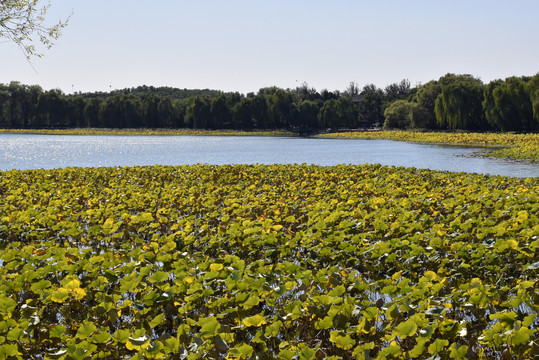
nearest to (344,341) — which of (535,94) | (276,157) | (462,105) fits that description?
(276,157)

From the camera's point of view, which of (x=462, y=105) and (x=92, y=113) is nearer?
(x=462, y=105)

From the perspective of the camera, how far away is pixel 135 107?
12462 cm

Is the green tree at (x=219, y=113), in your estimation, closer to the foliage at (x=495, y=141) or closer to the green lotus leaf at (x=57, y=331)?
the foliage at (x=495, y=141)

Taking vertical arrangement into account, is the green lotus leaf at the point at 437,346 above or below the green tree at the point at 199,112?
below

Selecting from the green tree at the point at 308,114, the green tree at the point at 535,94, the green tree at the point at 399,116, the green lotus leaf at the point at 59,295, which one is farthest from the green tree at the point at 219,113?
the green lotus leaf at the point at 59,295

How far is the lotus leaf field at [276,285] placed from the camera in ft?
14.0

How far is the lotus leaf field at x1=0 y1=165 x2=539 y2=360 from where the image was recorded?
426 centimetres

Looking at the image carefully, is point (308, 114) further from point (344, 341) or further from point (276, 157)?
point (344, 341)

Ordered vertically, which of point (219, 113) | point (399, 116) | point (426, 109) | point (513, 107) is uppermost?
point (219, 113)

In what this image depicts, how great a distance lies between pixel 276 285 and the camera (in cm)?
624

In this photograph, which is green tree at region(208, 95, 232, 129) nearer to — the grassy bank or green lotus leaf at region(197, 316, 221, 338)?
the grassy bank

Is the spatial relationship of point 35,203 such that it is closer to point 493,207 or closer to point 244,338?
point 244,338

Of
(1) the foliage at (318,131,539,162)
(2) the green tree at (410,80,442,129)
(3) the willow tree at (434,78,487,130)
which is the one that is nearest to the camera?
(1) the foliage at (318,131,539,162)

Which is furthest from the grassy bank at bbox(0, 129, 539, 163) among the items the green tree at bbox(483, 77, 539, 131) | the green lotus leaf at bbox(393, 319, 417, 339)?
the green lotus leaf at bbox(393, 319, 417, 339)
